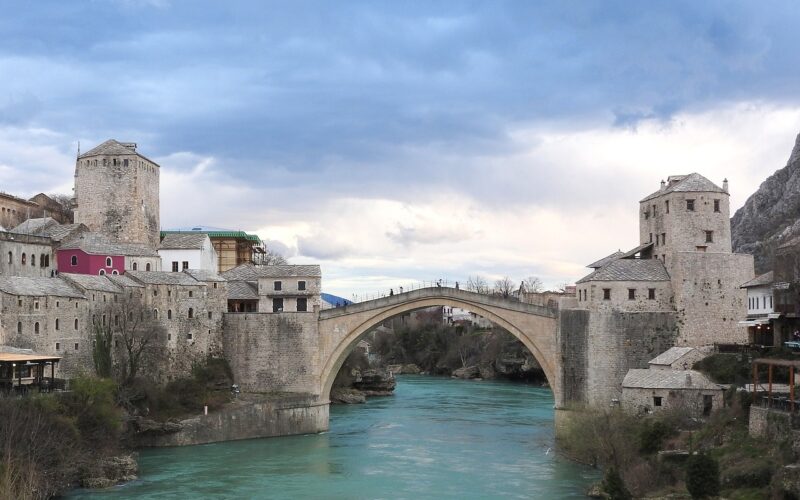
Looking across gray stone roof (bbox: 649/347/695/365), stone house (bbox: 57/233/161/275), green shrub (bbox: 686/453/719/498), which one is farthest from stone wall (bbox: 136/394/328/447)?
green shrub (bbox: 686/453/719/498)

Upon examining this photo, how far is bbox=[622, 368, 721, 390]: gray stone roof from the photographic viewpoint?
36.7 metres

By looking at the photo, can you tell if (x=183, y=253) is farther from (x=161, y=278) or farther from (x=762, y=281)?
(x=762, y=281)

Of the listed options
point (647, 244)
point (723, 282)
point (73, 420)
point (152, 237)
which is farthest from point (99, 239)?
point (723, 282)

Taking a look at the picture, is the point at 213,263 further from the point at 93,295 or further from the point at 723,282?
the point at 723,282

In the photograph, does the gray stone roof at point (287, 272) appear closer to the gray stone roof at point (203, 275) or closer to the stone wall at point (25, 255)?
the gray stone roof at point (203, 275)

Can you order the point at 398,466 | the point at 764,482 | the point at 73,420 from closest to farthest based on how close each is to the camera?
the point at 764,482, the point at 73,420, the point at 398,466

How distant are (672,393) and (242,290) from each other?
2518 cm

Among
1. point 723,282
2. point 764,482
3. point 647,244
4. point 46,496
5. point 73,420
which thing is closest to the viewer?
point 764,482

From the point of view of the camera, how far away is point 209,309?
4978cm

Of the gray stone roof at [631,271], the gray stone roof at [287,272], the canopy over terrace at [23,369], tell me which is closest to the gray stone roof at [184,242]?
the gray stone roof at [287,272]

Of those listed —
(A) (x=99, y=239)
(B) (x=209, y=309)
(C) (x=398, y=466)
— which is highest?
(A) (x=99, y=239)

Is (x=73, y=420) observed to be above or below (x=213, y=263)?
below

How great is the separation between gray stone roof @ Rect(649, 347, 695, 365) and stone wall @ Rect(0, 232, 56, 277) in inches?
1198

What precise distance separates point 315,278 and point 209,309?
5864 millimetres
